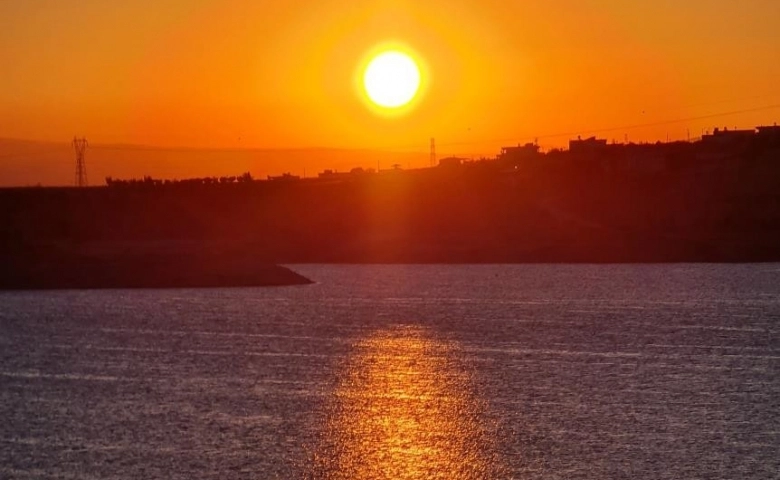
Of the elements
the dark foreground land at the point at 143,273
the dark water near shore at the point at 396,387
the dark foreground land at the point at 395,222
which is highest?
the dark foreground land at the point at 395,222

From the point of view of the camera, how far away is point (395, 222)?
180ft

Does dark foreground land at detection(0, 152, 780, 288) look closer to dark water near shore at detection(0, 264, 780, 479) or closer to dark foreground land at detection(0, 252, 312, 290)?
dark foreground land at detection(0, 252, 312, 290)

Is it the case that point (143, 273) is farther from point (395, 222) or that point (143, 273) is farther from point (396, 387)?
point (396, 387)

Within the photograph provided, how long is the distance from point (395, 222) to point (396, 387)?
38874 mm

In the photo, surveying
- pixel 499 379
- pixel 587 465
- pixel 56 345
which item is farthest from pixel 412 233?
pixel 587 465

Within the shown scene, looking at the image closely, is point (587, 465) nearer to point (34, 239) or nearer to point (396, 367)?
point (396, 367)

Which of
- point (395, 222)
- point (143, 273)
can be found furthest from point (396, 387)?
point (395, 222)

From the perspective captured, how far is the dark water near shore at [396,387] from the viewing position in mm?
11812

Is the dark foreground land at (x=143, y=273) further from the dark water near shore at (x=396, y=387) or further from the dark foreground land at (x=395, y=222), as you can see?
the dark water near shore at (x=396, y=387)

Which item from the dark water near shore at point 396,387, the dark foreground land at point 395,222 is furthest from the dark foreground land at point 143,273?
the dark water near shore at point 396,387

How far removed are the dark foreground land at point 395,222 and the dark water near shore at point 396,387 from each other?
11.6m

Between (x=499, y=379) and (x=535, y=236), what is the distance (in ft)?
100

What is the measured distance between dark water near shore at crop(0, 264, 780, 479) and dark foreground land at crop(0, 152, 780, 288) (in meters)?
11.6

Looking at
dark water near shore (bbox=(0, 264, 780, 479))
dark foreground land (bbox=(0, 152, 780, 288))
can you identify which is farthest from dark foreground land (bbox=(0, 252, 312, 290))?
dark water near shore (bbox=(0, 264, 780, 479))
